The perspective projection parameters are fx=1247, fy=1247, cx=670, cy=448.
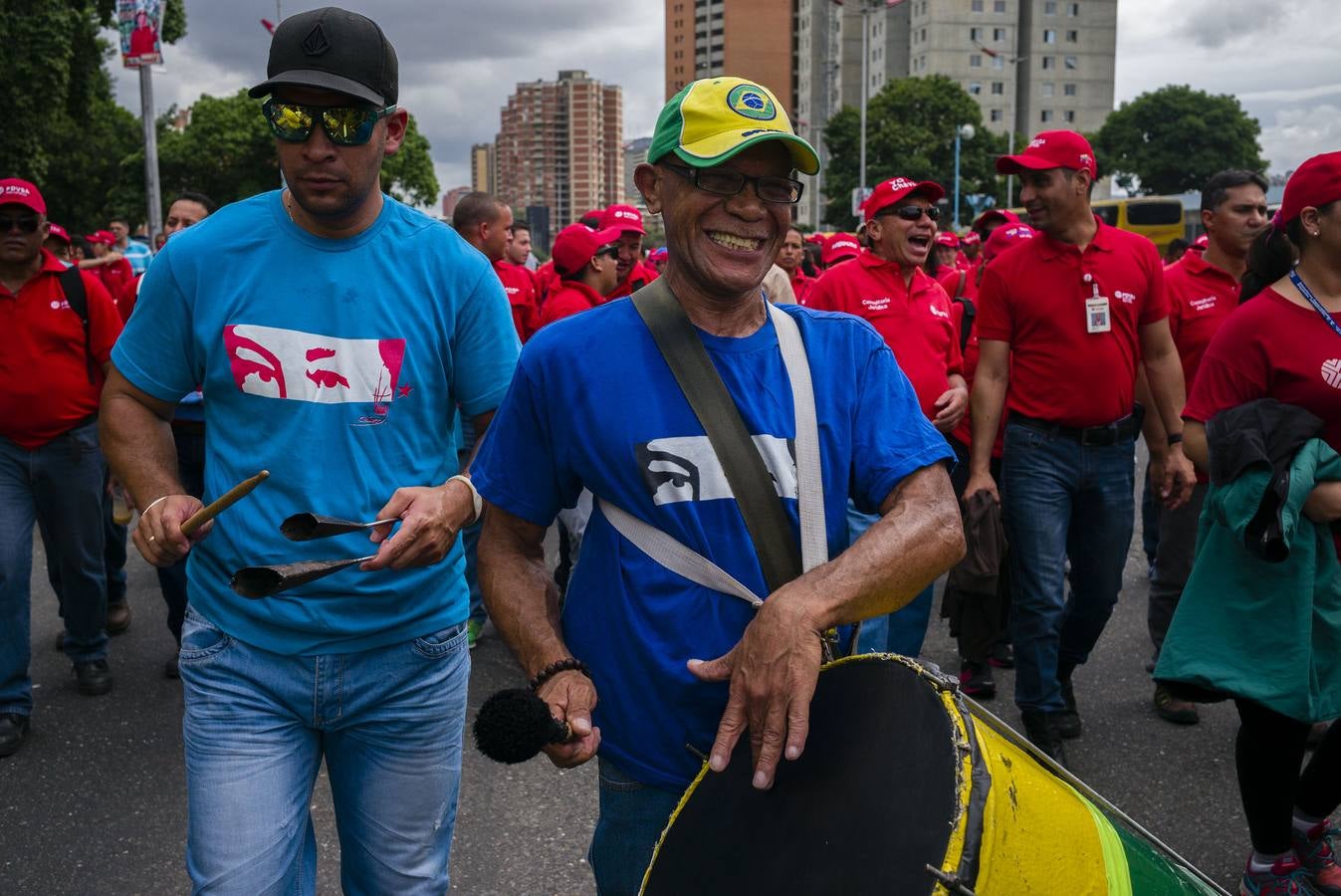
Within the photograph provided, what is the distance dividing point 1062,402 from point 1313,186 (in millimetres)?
1404

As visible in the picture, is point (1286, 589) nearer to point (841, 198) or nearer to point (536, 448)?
point (536, 448)

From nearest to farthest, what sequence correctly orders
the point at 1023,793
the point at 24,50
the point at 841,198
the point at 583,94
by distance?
the point at 1023,793, the point at 24,50, the point at 841,198, the point at 583,94

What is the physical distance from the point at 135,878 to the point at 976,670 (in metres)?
3.55

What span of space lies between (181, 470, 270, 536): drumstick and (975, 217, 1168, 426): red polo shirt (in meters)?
3.48

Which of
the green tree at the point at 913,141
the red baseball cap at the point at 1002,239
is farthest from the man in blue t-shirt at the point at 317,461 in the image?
the green tree at the point at 913,141

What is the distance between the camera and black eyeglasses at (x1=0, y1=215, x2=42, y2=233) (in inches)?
216

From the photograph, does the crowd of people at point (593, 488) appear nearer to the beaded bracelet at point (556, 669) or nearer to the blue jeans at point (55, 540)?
the beaded bracelet at point (556, 669)

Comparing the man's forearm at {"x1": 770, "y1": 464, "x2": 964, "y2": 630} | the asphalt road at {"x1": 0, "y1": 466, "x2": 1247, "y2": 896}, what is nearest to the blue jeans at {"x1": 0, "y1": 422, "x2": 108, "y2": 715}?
the asphalt road at {"x1": 0, "y1": 466, "x2": 1247, "y2": 896}

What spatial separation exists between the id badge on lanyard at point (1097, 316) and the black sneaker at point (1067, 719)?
145cm

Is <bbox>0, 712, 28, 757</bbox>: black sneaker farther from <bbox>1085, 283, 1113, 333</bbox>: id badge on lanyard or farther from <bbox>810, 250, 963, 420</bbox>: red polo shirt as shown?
<bbox>1085, 283, 1113, 333</bbox>: id badge on lanyard

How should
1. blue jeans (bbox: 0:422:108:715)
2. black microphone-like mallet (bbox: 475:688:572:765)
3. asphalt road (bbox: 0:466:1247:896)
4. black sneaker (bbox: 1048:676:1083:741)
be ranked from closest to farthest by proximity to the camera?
black microphone-like mallet (bbox: 475:688:572:765) < asphalt road (bbox: 0:466:1247:896) < black sneaker (bbox: 1048:676:1083:741) < blue jeans (bbox: 0:422:108:715)

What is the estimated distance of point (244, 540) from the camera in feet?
8.13

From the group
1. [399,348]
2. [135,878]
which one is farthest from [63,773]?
[399,348]

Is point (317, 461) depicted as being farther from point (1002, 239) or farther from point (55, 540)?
point (1002, 239)
